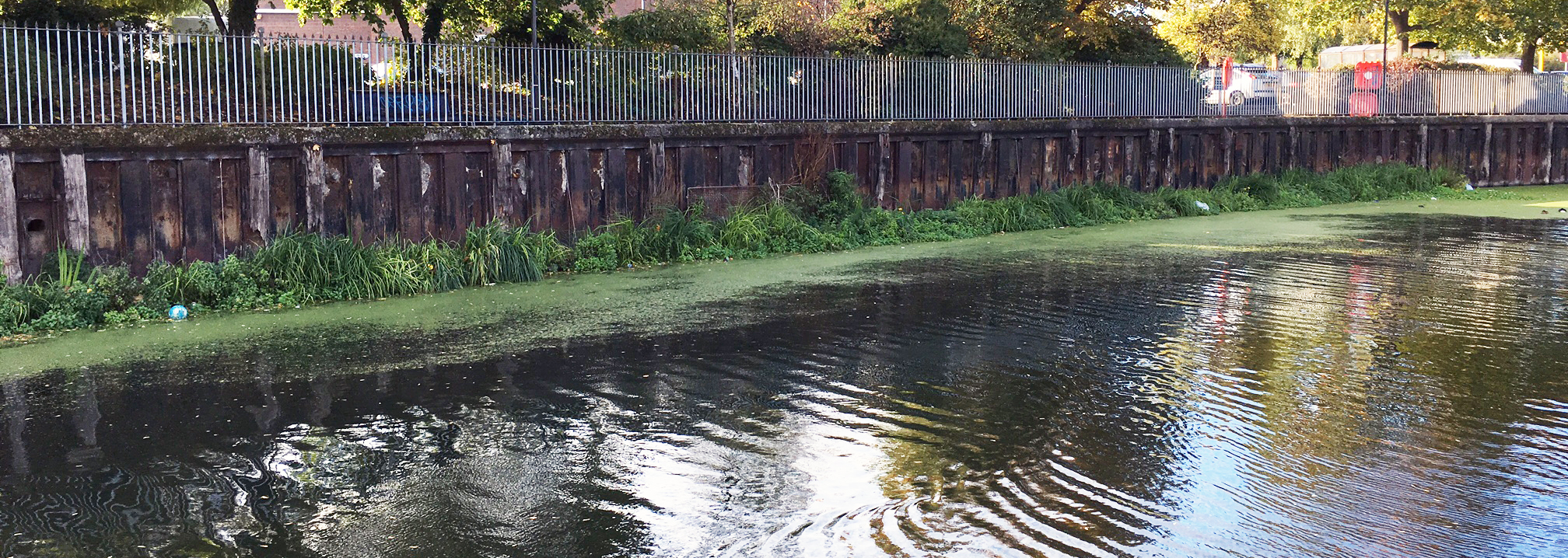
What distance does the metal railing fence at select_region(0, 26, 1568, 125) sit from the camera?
12.1 m

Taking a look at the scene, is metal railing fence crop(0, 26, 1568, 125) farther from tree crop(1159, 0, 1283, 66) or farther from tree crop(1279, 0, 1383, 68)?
tree crop(1159, 0, 1283, 66)

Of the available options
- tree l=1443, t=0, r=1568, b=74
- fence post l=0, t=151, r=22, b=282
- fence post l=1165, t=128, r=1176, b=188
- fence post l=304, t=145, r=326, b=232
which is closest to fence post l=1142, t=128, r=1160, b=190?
fence post l=1165, t=128, r=1176, b=188

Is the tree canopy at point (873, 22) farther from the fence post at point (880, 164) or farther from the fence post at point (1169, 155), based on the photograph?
the fence post at point (1169, 155)

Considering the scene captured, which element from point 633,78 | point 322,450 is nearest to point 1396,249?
point 633,78

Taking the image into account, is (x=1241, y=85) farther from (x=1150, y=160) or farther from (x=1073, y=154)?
(x=1073, y=154)

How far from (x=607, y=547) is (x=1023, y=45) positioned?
21.9 m

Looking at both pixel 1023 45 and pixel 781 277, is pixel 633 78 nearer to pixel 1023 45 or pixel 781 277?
pixel 781 277

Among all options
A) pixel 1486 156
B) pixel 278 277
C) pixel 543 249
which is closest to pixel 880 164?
pixel 543 249

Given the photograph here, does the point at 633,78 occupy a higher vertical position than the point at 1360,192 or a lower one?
higher

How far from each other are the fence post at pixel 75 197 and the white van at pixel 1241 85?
57.1ft

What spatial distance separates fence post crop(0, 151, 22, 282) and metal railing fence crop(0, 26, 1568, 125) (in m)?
0.48

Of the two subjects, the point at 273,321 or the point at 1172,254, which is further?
the point at 1172,254

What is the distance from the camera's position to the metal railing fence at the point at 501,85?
1209 cm

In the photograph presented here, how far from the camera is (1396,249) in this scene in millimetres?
15750
